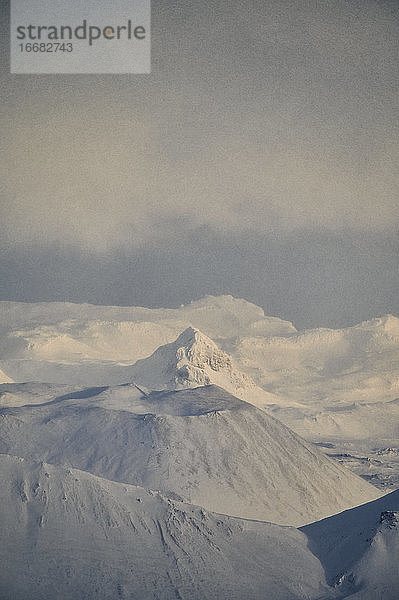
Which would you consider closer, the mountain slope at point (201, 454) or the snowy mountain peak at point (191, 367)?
the mountain slope at point (201, 454)

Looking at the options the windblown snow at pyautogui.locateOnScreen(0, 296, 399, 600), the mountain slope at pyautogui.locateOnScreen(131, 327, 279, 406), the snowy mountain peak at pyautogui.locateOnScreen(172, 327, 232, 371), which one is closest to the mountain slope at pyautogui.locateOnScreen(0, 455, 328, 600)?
the windblown snow at pyautogui.locateOnScreen(0, 296, 399, 600)

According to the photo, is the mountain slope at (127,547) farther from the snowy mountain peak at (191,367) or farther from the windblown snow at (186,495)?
the snowy mountain peak at (191,367)

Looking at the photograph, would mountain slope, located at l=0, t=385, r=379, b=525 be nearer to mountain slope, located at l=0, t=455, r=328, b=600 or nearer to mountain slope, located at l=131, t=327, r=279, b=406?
mountain slope, located at l=0, t=455, r=328, b=600

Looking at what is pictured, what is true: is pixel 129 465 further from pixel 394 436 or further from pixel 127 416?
pixel 394 436

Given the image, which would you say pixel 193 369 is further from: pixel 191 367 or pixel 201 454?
pixel 201 454

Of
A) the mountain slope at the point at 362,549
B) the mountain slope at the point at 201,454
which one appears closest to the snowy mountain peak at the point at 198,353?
the mountain slope at the point at 201,454
